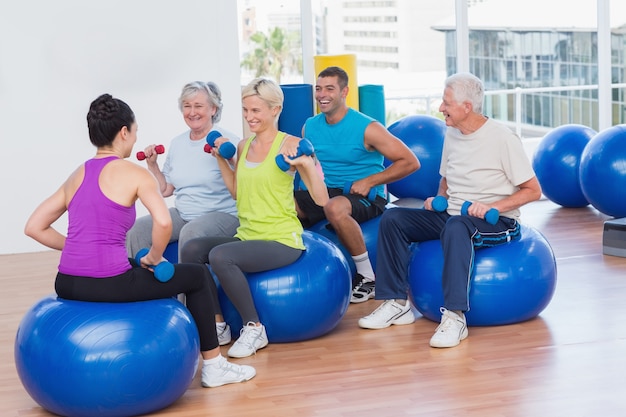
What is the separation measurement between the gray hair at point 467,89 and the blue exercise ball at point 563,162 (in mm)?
2610

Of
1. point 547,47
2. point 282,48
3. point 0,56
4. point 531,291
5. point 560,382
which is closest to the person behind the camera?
point 560,382

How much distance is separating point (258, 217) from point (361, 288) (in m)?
0.92

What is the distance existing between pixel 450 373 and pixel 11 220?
11.9ft

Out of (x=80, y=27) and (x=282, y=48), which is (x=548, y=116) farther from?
(x=80, y=27)

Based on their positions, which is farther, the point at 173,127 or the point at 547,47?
the point at 547,47

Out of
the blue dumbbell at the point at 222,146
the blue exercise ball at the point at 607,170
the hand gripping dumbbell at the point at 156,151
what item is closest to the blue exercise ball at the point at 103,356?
the blue dumbbell at the point at 222,146

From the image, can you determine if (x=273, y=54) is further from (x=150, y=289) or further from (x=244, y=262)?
(x=150, y=289)

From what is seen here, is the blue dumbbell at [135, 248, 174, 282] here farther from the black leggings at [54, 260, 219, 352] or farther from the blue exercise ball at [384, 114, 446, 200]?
the blue exercise ball at [384, 114, 446, 200]

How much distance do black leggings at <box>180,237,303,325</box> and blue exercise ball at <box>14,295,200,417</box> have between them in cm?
52

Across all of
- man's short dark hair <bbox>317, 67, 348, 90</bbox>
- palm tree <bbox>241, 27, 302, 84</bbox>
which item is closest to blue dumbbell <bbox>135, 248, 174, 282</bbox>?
man's short dark hair <bbox>317, 67, 348, 90</bbox>

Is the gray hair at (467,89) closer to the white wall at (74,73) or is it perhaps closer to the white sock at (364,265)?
the white sock at (364,265)

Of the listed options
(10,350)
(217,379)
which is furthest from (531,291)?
(10,350)

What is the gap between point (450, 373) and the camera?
130 inches

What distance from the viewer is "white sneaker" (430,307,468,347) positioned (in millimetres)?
3588
